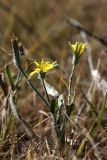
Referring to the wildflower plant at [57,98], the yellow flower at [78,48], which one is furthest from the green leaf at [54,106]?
the yellow flower at [78,48]

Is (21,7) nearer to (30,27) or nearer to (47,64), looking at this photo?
(30,27)

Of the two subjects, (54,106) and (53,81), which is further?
(53,81)

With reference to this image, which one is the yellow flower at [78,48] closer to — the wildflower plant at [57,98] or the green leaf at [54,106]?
the wildflower plant at [57,98]

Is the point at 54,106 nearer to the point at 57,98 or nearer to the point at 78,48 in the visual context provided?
the point at 57,98

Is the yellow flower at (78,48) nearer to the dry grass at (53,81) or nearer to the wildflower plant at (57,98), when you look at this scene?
the wildflower plant at (57,98)

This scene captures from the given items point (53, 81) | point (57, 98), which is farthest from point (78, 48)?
point (53, 81)

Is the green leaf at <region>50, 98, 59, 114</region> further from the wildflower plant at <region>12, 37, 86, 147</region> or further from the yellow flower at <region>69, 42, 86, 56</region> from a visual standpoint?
the yellow flower at <region>69, 42, 86, 56</region>

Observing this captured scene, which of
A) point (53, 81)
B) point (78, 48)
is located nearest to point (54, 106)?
point (78, 48)

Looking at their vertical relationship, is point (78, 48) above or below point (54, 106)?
above

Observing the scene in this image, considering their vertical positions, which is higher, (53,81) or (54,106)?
(53,81)

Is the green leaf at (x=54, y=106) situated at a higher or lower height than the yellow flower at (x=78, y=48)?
lower

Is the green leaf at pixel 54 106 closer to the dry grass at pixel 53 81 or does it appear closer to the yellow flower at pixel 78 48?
the dry grass at pixel 53 81

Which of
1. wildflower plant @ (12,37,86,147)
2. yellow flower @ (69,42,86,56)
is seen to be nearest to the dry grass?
wildflower plant @ (12,37,86,147)
